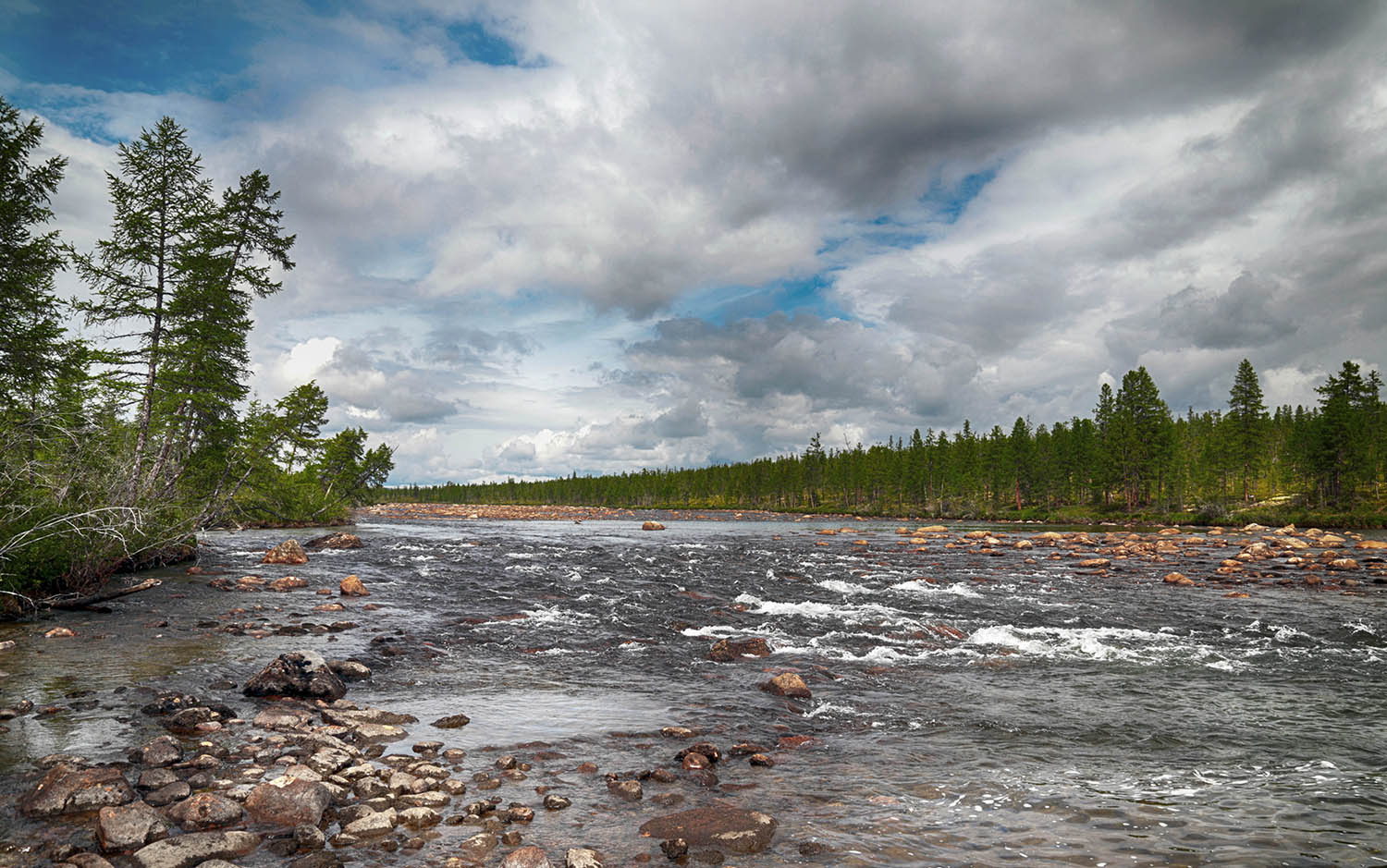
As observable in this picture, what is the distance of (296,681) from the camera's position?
9.56 metres

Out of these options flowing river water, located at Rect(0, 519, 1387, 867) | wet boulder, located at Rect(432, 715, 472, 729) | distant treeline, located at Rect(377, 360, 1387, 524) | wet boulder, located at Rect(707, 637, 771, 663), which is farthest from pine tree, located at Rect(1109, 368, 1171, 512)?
wet boulder, located at Rect(432, 715, 472, 729)

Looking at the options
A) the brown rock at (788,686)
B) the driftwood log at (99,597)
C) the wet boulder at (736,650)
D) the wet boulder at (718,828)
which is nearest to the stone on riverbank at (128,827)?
the wet boulder at (718,828)

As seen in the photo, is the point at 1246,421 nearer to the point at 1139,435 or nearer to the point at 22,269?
the point at 1139,435

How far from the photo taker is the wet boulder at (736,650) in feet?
42.7

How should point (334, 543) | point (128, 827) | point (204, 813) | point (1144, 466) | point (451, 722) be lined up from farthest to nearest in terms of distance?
1. point (1144, 466)
2. point (334, 543)
3. point (451, 722)
4. point (204, 813)
5. point (128, 827)

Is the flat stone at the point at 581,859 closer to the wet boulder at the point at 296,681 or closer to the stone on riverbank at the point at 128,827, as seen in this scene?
the stone on riverbank at the point at 128,827

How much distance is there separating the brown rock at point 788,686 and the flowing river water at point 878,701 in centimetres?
30

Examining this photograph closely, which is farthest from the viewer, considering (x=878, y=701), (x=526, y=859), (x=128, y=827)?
(x=878, y=701)

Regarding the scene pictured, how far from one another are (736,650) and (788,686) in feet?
9.67

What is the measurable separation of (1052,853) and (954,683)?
609cm

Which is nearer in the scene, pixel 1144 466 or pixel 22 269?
pixel 22 269

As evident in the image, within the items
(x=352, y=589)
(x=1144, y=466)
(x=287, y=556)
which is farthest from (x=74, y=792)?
(x=1144, y=466)

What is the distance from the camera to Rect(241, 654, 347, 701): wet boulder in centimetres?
947

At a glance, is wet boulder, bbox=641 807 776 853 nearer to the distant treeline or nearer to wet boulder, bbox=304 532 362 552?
wet boulder, bbox=304 532 362 552
